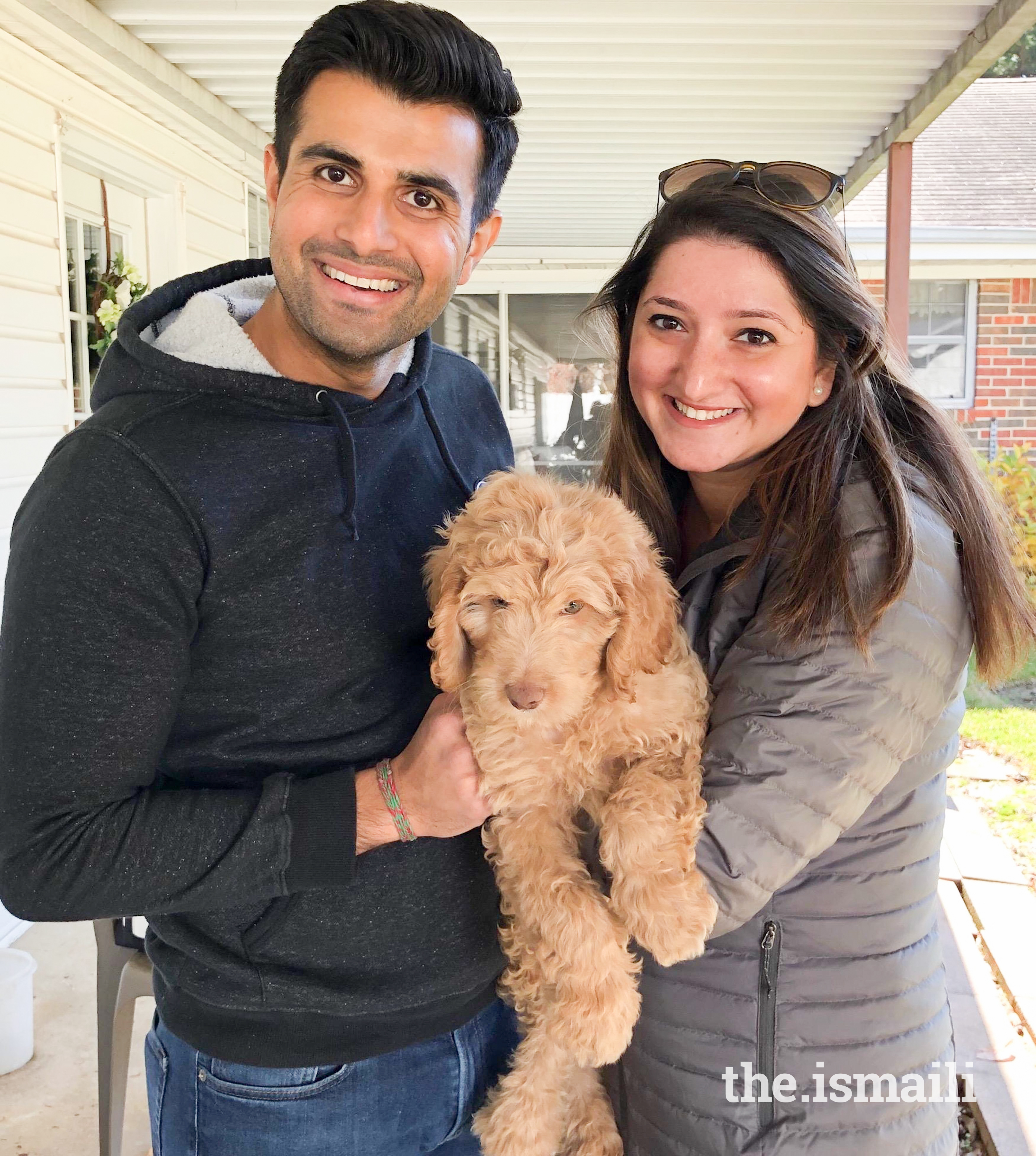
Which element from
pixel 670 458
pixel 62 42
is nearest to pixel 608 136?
pixel 62 42

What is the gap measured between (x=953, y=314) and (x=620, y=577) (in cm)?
1548

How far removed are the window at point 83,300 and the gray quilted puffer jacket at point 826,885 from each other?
19.4ft

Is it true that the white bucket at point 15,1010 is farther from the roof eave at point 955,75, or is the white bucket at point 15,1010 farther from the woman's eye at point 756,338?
the roof eave at point 955,75

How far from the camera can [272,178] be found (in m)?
2.39

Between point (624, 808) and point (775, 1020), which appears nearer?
point (775, 1020)

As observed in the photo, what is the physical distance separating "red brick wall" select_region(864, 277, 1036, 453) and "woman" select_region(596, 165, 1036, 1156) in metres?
14.2

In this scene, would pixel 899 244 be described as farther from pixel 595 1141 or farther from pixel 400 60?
pixel 595 1141

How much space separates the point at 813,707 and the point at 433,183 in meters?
A: 1.40

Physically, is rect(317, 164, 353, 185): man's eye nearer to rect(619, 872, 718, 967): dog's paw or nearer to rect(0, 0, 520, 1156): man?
rect(0, 0, 520, 1156): man

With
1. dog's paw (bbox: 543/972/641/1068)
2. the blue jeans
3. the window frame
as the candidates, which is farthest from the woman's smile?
the window frame

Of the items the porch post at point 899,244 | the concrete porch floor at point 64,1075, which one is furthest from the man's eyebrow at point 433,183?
the porch post at point 899,244

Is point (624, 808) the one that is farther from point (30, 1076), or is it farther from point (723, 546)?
point (30, 1076)

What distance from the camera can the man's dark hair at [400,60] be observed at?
210 centimetres

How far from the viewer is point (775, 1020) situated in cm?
210
